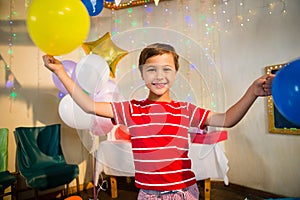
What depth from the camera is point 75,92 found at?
0.92m

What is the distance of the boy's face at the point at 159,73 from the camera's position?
95cm

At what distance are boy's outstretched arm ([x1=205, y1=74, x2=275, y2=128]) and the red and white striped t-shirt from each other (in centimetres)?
4

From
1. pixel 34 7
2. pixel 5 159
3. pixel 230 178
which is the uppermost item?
pixel 34 7

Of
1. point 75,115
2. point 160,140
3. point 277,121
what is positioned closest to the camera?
point 160,140

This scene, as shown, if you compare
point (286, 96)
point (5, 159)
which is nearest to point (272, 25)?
point (286, 96)

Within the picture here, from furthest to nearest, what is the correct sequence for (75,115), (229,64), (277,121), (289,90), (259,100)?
(229,64), (259,100), (277,121), (75,115), (289,90)

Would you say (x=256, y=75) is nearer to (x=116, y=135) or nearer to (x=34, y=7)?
(x=116, y=135)

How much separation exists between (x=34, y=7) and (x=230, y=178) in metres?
2.87

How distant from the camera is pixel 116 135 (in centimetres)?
265

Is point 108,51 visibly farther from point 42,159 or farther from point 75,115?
point 42,159

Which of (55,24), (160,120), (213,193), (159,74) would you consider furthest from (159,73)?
(213,193)

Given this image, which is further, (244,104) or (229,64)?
(229,64)

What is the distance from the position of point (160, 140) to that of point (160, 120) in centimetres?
7

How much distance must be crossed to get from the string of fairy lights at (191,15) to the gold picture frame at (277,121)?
1.74ft
